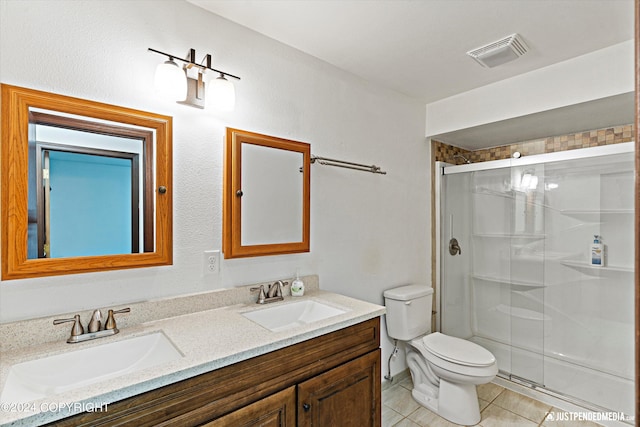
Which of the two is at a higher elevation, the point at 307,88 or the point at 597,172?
the point at 307,88

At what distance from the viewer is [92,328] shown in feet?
4.13

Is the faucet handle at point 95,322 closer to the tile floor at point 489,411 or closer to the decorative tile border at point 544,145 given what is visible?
the tile floor at point 489,411

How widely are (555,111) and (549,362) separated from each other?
1843 millimetres

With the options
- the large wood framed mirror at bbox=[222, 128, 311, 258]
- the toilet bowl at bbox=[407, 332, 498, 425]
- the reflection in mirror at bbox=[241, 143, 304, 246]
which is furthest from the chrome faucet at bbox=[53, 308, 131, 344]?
the toilet bowl at bbox=[407, 332, 498, 425]

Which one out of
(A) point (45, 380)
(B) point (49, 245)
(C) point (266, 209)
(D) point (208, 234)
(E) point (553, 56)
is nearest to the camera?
(A) point (45, 380)

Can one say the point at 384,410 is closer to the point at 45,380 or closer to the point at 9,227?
the point at 45,380

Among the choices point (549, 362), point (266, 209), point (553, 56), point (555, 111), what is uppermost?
point (553, 56)

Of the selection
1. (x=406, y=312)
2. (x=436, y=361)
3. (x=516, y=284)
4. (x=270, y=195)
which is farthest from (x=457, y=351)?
(x=270, y=195)

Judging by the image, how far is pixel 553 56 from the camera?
2.05 meters

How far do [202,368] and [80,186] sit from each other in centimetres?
87

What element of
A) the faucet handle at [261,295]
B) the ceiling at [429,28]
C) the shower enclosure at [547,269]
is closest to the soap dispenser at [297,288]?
the faucet handle at [261,295]

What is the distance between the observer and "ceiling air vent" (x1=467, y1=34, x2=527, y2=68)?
1.88 meters

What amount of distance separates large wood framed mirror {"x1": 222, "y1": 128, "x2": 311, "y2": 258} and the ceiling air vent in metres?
1.19

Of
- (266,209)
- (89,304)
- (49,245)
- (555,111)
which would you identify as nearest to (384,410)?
(266,209)
